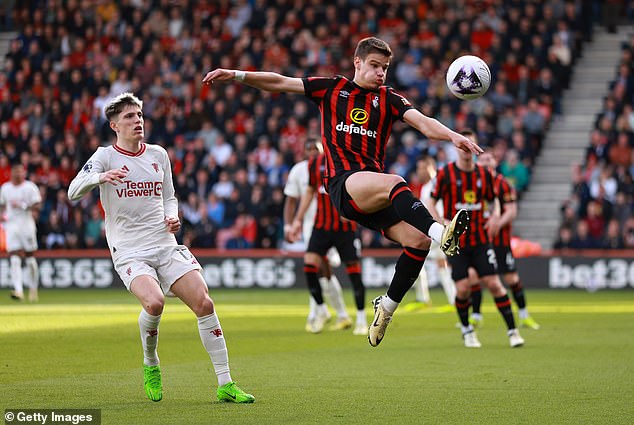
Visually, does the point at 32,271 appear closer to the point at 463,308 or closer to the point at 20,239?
the point at 20,239

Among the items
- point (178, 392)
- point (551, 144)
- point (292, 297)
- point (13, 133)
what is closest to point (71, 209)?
point (13, 133)

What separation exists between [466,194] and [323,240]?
2.50 m

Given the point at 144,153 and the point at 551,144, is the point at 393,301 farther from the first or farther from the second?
the point at 551,144

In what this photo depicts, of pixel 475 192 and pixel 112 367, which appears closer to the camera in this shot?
pixel 112 367

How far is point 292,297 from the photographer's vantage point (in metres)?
22.5

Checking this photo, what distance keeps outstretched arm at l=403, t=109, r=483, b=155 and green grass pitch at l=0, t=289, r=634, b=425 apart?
5.99 feet

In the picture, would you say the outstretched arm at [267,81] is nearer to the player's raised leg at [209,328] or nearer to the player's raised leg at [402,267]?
the player's raised leg at [402,267]

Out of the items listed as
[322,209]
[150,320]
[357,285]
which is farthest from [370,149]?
[357,285]

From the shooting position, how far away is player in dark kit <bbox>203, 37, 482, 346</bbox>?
27.2 ft

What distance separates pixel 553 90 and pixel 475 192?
14955mm

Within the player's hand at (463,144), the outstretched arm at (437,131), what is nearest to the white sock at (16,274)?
the outstretched arm at (437,131)

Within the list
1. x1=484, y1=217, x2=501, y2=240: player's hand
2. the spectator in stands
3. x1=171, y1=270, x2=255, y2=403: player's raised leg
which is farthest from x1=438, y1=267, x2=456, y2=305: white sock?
x1=171, y1=270, x2=255, y2=403: player's raised leg

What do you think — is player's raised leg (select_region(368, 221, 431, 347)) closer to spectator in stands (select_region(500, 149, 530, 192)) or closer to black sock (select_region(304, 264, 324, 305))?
black sock (select_region(304, 264, 324, 305))

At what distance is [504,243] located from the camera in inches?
591
